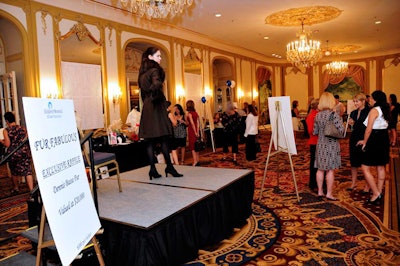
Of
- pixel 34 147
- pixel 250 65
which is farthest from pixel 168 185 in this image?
pixel 250 65

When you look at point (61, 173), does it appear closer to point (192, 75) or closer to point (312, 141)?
point (312, 141)

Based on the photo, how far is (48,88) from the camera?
21.6 feet

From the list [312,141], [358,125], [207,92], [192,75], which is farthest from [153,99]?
[207,92]

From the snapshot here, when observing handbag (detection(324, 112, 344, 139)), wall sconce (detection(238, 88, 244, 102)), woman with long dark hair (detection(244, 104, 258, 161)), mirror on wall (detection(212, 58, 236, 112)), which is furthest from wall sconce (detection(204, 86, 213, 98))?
handbag (detection(324, 112, 344, 139))

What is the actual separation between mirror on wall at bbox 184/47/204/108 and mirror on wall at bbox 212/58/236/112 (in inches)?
100

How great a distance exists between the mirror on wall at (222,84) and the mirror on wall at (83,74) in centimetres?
685

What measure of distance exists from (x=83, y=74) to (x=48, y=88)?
3.40 feet

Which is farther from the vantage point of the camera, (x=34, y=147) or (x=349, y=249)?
(x=349, y=249)

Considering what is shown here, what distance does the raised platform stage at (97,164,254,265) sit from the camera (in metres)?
2.61

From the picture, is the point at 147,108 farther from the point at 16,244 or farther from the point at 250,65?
the point at 250,65

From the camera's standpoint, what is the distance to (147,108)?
3.78 m

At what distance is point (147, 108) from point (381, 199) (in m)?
3.53

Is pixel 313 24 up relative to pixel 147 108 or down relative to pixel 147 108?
up

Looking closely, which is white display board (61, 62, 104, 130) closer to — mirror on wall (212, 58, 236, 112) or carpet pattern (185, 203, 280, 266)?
carpet pattern (185, 203, 280, 266)
